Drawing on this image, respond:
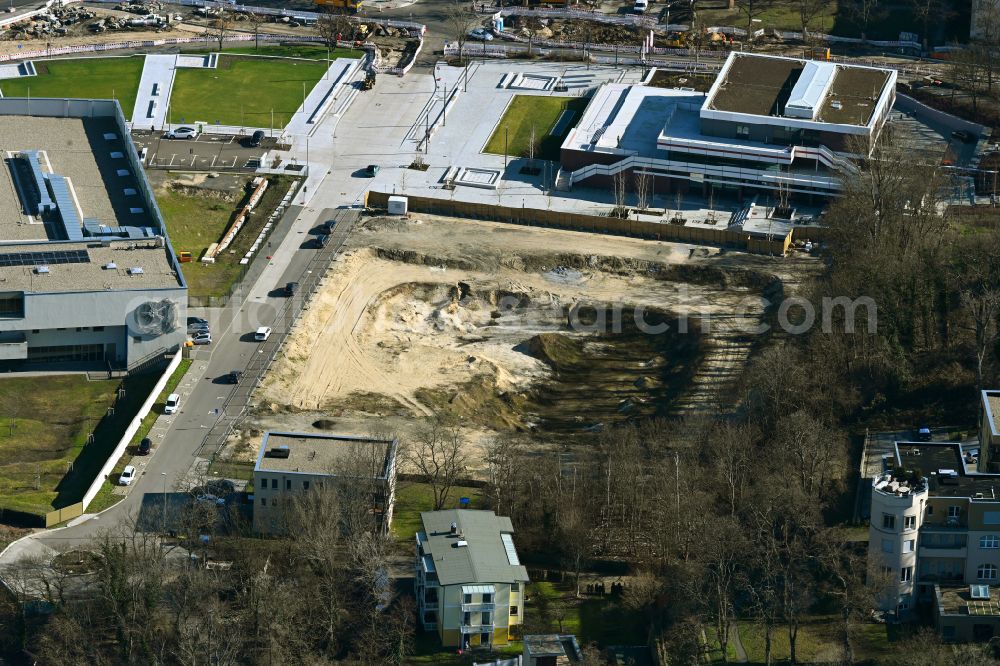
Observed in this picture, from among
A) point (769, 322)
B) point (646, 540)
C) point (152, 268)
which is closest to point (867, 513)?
point (646, 540)

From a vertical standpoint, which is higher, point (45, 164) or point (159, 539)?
point (45, 164)

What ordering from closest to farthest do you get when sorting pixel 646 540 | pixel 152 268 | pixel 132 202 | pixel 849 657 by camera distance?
pixel 849 657, pixel 646 540, pixel 152 268, pixel 132 202

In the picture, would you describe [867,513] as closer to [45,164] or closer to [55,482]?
[55,482]

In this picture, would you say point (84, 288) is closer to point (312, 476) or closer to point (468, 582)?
point (312, 476)

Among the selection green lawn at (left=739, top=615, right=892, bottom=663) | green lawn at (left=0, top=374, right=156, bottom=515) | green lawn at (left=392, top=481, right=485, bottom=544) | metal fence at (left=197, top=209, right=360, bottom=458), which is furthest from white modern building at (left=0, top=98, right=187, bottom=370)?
green lawn at (left=739, top=615, right=892, bottom=663)

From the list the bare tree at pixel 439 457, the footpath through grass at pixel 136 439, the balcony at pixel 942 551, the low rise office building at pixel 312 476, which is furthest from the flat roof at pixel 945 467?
the footpath through grass at pixel 136 439

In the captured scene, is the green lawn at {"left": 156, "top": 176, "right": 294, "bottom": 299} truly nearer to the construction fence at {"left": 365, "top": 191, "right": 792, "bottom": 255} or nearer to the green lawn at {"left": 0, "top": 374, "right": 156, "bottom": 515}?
the green lawn at {"left": 0, "top": 374, "right": 156, "bottom": 515}

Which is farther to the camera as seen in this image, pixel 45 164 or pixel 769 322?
pixel 45 164
